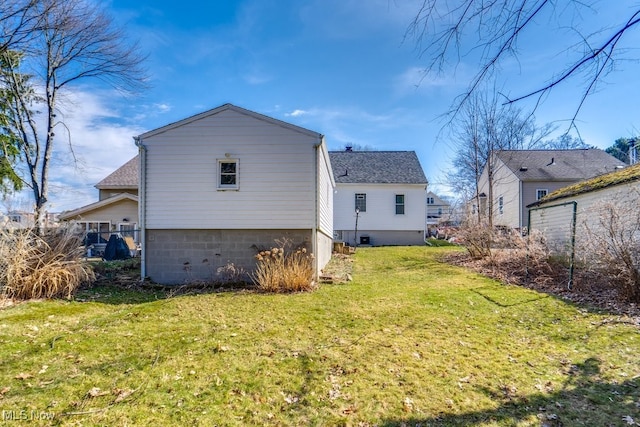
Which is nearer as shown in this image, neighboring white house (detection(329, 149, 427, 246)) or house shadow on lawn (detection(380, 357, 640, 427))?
house shadow on lawn (detection(380, 357, 640, 427))

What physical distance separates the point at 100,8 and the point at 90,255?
1138cm

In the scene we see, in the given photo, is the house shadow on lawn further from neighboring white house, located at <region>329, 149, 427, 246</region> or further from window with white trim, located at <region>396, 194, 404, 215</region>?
window with white trim, located at <region>396, 194, 404, 215</region>

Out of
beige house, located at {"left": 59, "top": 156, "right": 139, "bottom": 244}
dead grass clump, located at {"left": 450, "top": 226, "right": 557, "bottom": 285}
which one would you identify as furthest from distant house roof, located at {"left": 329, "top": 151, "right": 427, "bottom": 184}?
beige house, located at {"left": 59, "top": 156, "right": 139, "bottom": 244}

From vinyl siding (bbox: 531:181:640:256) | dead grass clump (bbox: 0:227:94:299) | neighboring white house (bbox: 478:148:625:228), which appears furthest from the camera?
neighboring white house (bbox: 478:148:625:228)

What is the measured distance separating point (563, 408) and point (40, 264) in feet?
31.7

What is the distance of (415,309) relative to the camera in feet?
21.3

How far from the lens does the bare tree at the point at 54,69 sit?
1023 cm

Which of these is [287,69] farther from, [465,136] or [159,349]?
[465,136]

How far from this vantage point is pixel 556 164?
23172 mm

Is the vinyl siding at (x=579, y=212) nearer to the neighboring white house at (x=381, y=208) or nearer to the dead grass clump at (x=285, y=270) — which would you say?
the dead grass clump at (x=285, y=270)

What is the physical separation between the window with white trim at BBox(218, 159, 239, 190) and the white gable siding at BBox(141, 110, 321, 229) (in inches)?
4.6

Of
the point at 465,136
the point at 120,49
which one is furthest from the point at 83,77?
the point at 465,136

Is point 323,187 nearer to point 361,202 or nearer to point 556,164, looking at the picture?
point 361,202

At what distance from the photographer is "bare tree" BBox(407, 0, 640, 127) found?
2428 millimetres
